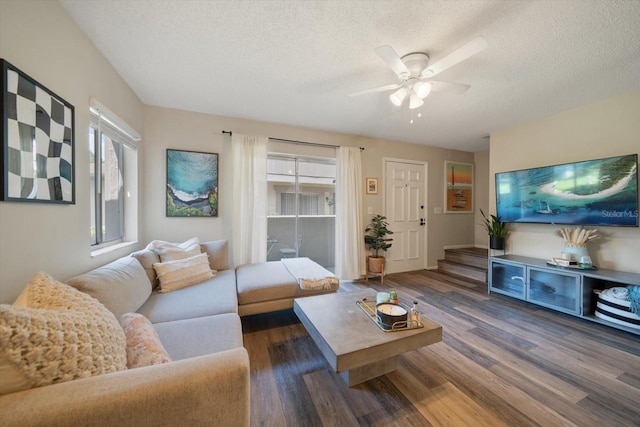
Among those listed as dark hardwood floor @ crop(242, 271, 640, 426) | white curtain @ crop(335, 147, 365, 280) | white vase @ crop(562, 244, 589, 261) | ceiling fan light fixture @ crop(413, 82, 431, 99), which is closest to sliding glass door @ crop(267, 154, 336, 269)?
white curtain @ crop(335, 147, 365, 280)

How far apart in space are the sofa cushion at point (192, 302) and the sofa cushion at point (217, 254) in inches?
18.2

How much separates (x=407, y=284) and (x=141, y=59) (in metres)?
4.05

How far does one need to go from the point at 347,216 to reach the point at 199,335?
261 centimetres

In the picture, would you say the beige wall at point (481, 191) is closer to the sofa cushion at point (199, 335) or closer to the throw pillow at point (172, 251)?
the sofa cushion at point (199, 335)

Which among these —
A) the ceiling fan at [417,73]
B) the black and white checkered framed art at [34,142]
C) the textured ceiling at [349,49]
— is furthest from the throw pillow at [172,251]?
the ceiling fan at [417,73]

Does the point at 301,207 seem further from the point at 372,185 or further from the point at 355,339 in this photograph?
the point at 355,339

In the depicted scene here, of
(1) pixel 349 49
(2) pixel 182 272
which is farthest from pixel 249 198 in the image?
(1) pixel 349 49

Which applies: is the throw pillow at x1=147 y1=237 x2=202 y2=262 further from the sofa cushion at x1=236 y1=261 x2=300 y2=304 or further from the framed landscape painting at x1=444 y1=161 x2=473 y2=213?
the framed landscape painting at x1=444 y1=161 x2=473 y2=213

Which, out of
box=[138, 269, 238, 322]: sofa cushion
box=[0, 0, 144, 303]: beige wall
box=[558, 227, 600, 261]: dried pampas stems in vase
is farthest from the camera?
box=[558, 227, 600, 261]: dried pampas stems in vase

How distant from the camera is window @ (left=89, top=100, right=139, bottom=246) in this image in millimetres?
1857

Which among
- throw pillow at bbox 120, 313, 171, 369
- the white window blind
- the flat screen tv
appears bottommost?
throw pillow at bbox 120, 313, 171, 369

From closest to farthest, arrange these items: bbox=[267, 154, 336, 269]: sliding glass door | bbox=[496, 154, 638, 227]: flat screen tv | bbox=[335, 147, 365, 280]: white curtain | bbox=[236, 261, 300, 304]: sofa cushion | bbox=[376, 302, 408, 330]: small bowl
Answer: bbox=[376, 302, 408, 330]: small bowl < bbox=[236, 261, 300, 304]: sofa cushion < bbox=[496, 154, 638, 227]: flat screen tv < bbox=[267, 154, 336, 269]: sliding glass door < bbox=[335, 147, 365, 280]: white curtain

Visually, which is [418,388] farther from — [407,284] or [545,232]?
[545,232]

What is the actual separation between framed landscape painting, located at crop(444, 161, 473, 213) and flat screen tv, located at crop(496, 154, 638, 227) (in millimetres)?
1239
